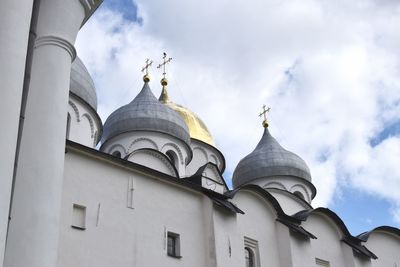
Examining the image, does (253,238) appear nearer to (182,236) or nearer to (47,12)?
(182,236)

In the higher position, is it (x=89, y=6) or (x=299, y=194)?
(x=299, y=194)

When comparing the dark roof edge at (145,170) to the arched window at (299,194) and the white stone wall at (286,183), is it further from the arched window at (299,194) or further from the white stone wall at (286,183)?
the arched window at (299,194)

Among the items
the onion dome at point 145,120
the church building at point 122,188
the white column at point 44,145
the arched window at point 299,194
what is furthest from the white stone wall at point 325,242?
the white column at point 44,145

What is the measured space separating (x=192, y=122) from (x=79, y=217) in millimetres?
12927

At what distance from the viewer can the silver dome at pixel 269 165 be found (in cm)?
2145

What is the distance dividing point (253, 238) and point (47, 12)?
764 centimetres

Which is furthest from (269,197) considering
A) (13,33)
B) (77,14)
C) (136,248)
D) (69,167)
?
(13,33)

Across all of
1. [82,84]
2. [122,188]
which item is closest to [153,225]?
[122,188]

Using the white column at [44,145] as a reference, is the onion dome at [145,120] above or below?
above

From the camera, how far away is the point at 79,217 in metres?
10.8

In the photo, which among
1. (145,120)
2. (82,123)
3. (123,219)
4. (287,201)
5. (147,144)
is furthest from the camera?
(287,201)

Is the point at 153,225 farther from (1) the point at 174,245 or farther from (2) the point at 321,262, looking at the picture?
(2) the point at 321,262

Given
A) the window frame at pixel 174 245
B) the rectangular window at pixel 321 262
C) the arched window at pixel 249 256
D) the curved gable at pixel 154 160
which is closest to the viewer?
the window frame at pixel 174 245

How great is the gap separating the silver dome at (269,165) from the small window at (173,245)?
9574 millimetres
